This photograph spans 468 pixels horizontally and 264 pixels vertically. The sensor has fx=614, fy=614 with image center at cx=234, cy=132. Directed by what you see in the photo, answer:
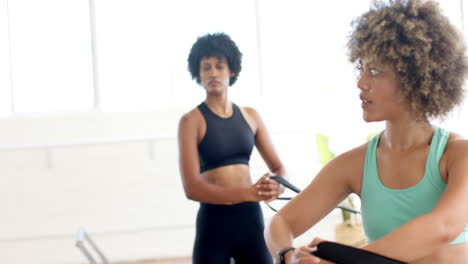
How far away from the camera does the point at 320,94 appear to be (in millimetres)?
5098

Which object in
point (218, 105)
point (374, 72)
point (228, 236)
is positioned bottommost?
point (228, 236)

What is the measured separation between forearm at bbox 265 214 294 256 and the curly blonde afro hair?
0.41 metres

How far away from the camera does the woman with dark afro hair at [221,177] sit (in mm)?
2486

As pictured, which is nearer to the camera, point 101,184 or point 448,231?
point 448,231

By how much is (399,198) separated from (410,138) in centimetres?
15

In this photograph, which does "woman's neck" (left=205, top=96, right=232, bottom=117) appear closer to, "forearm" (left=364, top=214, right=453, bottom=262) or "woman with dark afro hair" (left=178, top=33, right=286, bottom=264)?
"woman with dark afro hair" (left=178, top=33, right=286, bottom=264)

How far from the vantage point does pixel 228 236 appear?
252cm

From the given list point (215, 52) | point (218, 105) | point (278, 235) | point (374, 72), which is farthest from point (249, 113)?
point (374, 72)

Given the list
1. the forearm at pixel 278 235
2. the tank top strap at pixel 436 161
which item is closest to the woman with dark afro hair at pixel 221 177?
the forearm at pixel 278 235

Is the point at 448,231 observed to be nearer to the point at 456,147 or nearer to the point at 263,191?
the point at 456,147

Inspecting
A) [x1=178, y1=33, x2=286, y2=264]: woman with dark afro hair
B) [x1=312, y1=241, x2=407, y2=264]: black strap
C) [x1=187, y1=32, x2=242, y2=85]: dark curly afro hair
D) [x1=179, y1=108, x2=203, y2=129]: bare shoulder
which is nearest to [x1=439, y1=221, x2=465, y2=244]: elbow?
[x1=312, y1=241, x2=407, y2=264]: black strap

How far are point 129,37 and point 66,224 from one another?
1.63 meters

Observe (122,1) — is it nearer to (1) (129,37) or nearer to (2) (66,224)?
(1) (129,37)

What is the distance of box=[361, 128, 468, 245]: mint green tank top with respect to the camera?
1.27 m
